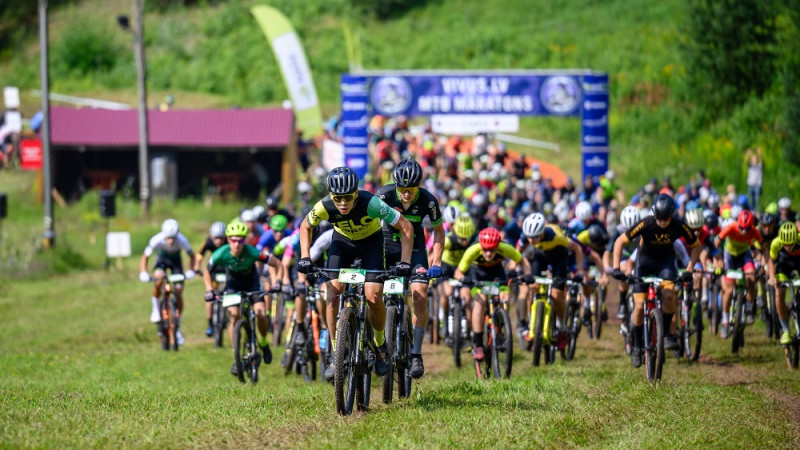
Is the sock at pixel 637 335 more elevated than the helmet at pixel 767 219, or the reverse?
the helmet at pixel 767 219

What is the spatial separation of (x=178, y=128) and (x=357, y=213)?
36.5 meters

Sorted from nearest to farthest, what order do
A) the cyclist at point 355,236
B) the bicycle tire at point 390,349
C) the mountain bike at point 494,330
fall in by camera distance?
1. the cyclist at point 355,236
2. the bicycle tire at point 390,349
3. the mountain bike at point 494,330

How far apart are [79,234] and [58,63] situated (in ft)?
118

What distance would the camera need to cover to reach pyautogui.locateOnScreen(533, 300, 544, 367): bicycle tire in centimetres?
1538

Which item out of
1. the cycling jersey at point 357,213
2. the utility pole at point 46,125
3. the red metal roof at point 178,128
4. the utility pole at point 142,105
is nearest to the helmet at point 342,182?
the cycling jersey at point 357,213

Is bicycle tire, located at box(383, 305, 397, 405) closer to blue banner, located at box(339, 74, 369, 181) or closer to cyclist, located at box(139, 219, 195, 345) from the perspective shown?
cyclist, located at box(139, 219, 195, 345)

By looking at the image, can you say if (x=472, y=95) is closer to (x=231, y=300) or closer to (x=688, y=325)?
(x=688, y=325)

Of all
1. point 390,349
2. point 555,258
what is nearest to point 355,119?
point 555,258

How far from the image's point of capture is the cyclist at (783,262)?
618 inches

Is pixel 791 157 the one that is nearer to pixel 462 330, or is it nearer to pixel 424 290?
pixel 462 330

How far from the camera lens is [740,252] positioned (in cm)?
1781

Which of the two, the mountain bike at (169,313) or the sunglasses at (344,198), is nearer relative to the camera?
the sunglasses at (344,198)

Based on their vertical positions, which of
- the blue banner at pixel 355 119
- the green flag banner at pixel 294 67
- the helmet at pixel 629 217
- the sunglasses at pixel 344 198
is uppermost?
the green flag banner at pixel 294 67

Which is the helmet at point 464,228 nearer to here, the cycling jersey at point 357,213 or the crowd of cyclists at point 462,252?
the crowd of cyclists at point 462,252
